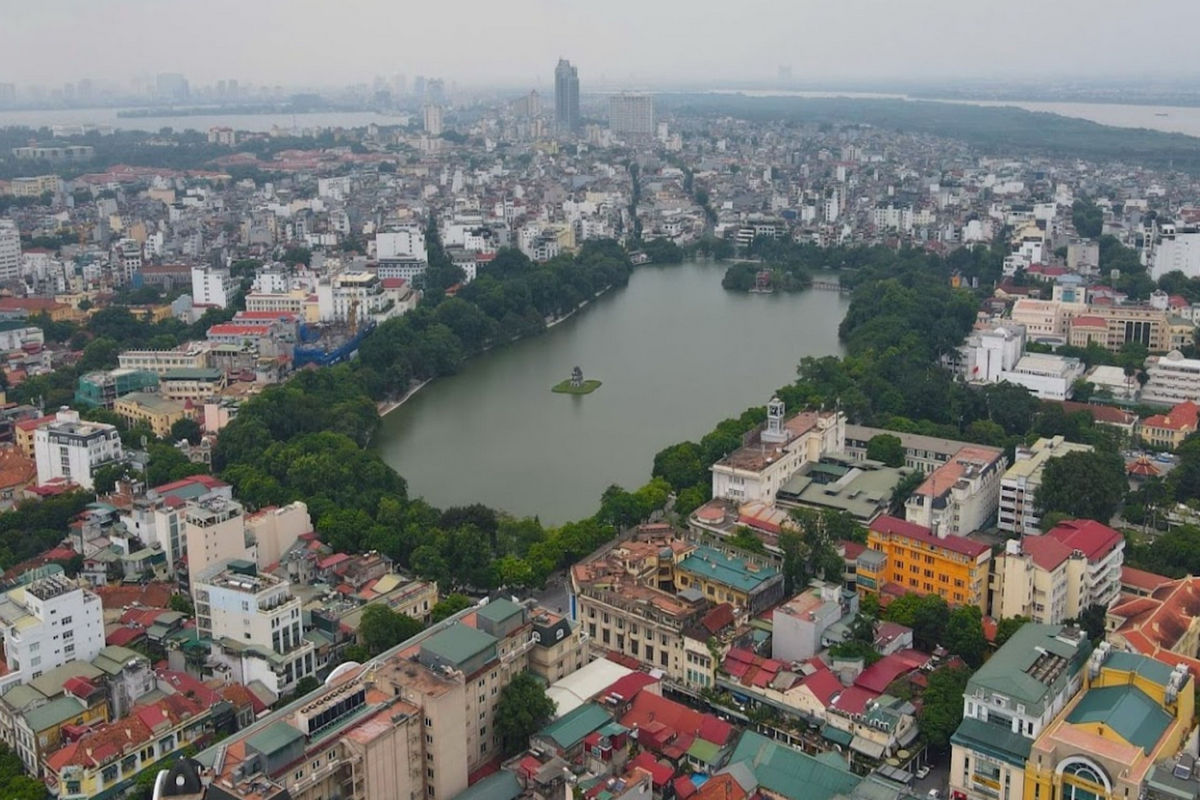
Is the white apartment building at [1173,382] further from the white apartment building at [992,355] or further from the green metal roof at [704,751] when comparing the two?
the green metal roof at [704,751]

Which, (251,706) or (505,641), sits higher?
(505,641)

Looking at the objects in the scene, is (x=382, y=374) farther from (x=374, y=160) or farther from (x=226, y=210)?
(x=374, y=160)

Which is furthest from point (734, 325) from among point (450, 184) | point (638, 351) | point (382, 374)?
point (450, 184)

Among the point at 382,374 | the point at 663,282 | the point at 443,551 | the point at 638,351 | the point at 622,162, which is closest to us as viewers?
the point at 443,551

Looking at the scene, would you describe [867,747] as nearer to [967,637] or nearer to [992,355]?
[967,637]

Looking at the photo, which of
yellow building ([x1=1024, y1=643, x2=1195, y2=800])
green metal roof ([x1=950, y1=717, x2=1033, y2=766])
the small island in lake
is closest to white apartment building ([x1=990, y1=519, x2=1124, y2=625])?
yellow building ([x1=1024, y1=643, x2=1195, y2=800])

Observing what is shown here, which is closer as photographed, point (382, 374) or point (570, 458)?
point (570, 458)
